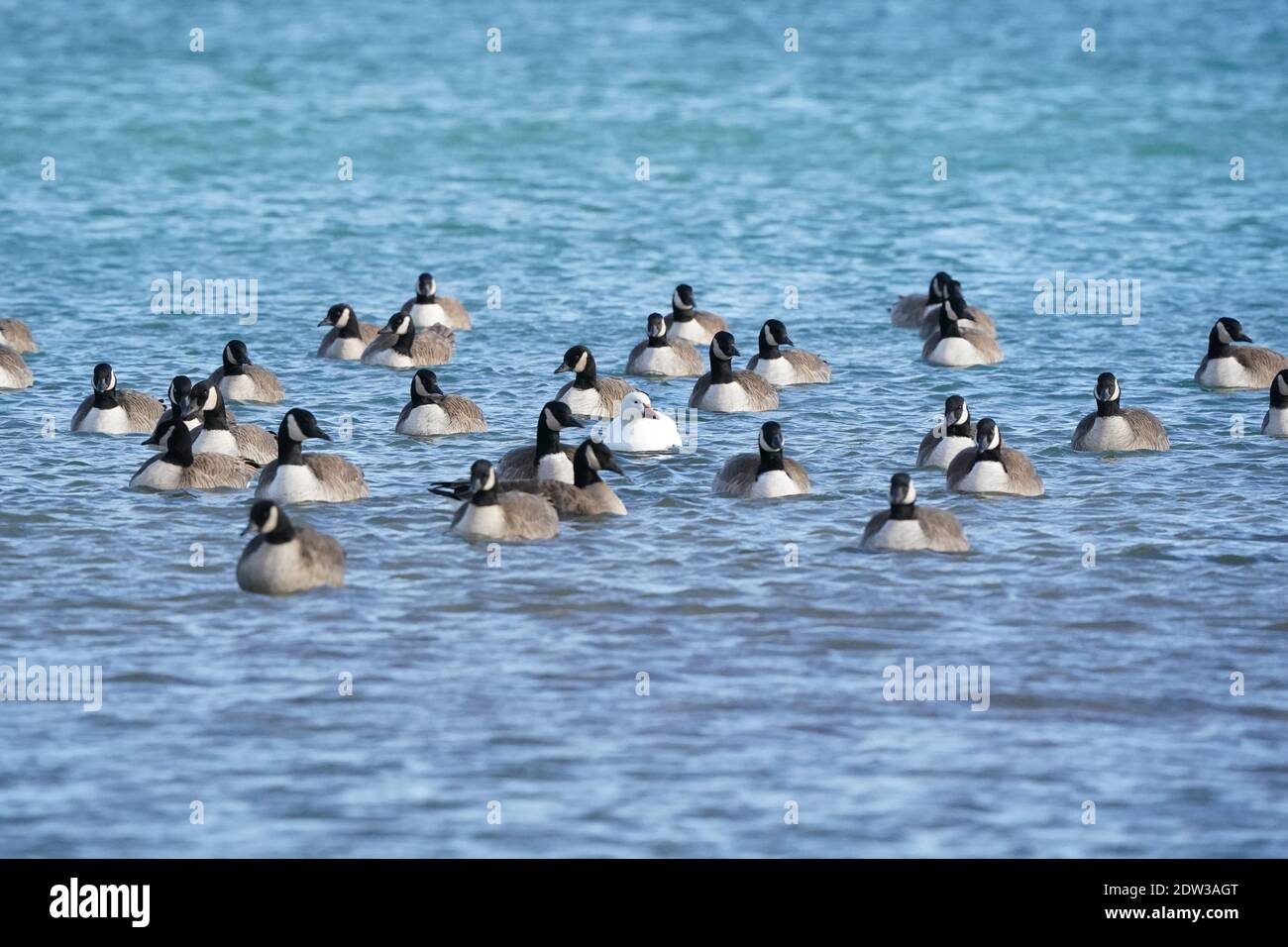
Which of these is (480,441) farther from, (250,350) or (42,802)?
(42,802)

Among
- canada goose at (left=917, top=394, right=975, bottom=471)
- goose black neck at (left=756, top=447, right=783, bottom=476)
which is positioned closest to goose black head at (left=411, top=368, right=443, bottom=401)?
goose black neck at (left=756, top=447, right=783, bottom=476)

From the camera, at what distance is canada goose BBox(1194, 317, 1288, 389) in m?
27.8

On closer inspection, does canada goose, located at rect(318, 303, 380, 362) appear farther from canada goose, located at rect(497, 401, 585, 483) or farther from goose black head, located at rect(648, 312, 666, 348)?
canada goose, located at rect(497, 401, 585, 483)

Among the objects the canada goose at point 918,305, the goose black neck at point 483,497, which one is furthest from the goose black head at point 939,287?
the goose black neck at point 483,497

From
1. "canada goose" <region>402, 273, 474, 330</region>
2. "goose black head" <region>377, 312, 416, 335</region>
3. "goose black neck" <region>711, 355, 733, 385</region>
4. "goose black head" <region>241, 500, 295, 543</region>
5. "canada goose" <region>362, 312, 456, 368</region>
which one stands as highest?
"canada goose" <region>402, 273, 474, 330</region>

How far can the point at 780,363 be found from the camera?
28.1 m

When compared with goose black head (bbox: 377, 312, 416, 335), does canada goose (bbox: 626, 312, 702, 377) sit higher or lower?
lower

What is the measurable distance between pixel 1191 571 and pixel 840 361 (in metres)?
11.3

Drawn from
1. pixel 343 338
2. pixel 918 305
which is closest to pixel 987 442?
pixel 918 305

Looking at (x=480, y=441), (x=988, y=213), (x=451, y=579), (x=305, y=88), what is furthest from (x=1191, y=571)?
(x=305, y=88)

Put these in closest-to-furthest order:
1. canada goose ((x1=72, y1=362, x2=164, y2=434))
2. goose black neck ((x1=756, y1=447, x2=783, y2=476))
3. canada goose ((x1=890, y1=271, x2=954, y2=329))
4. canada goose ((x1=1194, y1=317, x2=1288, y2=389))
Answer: goose black neck ((x1=756, y1=447, x2=783, y2=476)) → canada goose ((x1=72, y1=362, x2=164, y2=434)) → canada goose ((x1=1194, y1=317, x2=1288, y2=389)) → canada goose ((x1=890, y1=271, x2=954, y2=329))

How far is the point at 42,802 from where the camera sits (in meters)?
14.1

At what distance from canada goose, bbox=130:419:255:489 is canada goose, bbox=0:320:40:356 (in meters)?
7.26
